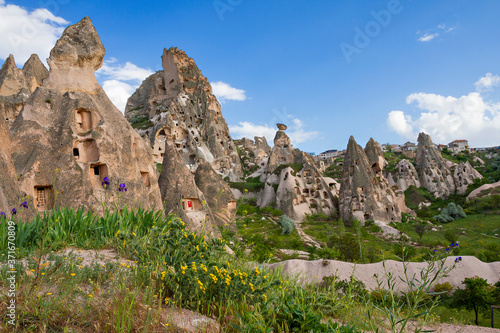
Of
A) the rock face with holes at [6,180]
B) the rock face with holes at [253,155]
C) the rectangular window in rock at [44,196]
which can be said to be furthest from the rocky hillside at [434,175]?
the rock face with holes at [6,180]

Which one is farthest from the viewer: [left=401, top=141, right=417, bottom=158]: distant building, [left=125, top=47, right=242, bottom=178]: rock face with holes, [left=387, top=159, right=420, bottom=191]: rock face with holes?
[left=401, top=141, right=417, bottom=158]: distant building

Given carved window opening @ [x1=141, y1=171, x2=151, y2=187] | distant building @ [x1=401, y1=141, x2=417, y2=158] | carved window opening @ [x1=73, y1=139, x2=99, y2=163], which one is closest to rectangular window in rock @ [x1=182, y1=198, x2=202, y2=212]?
carved window opening @ [x1=141, y1=171, x2=151, y2=187]

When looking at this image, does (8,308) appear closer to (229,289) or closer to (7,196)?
(229,289)

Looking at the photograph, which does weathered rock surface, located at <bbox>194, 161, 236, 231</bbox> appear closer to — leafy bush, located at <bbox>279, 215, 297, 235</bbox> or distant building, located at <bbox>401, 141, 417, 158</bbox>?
leafy bush, located at <bbox>279, 215, 297, 235</bbox>

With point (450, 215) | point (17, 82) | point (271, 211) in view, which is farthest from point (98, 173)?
point (450, 215)

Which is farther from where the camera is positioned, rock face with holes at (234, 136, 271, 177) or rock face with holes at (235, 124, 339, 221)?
rock face with holes at (234, 136, 271, 177)

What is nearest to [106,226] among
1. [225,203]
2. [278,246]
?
[225,203]

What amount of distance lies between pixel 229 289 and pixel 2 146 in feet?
20.2

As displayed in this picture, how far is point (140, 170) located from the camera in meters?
12.8

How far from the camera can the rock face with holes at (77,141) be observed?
393 inches

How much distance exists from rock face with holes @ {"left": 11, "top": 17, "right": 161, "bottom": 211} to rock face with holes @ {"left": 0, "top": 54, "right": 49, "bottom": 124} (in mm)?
13938

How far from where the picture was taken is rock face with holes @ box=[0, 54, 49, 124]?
2264 cm

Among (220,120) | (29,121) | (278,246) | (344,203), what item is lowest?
(278,246)

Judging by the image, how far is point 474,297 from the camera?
11859mm
